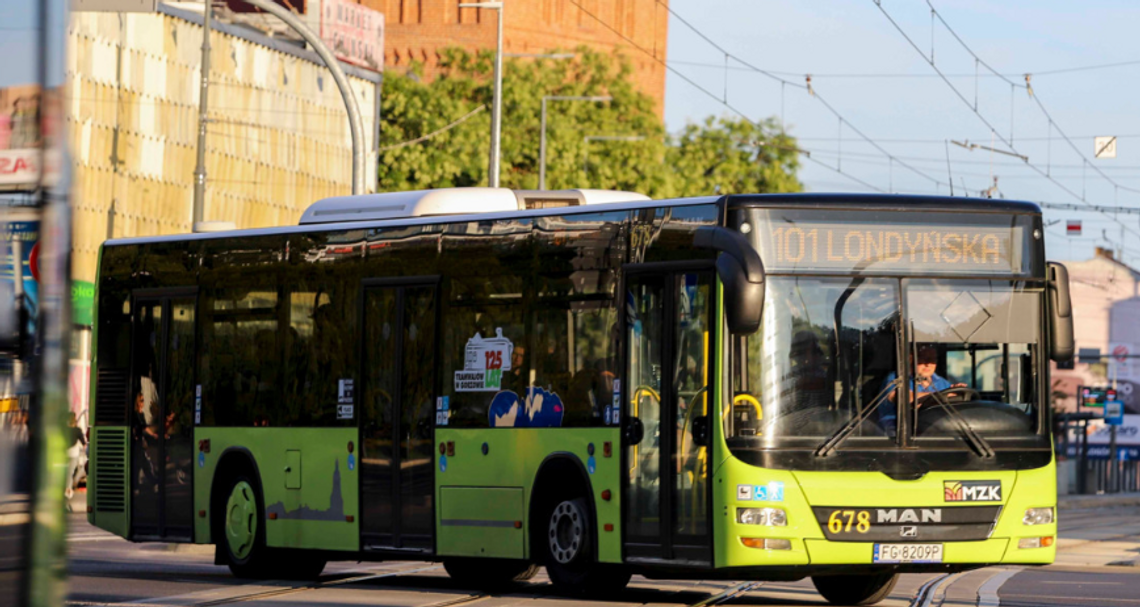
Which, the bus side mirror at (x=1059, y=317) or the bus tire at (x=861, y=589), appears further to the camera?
the bus tire at (x=861, y=589)

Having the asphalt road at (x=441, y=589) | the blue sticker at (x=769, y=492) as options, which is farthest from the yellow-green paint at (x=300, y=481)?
the blue sticker at (x=769, y=492)

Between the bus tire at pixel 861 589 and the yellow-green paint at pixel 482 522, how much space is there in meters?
2.07

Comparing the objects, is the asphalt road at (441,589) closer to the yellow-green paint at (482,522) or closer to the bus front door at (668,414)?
the yellow-green paint at (482,522)

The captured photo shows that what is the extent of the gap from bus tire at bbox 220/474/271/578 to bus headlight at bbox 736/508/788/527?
4.98 m

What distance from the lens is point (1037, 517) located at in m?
12.0

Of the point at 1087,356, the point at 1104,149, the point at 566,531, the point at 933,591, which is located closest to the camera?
the point at 566,531

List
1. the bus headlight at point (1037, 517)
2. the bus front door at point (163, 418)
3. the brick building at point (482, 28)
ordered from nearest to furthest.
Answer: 1. the bus headlight at point (1037, 517)
2. the bus front door at point (163, 418)
3. the brick building at point (482, 28)

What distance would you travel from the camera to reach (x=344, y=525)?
47.2 ft

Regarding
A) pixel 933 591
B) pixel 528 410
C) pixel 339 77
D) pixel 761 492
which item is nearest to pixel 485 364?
pixel 528 410

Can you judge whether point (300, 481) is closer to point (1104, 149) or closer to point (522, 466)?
point (522, 466)

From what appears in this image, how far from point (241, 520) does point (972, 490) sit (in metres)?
6.09

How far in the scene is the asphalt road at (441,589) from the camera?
12867mm

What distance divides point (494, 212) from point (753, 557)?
3.45m

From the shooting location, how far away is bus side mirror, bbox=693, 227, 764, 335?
Answer: 1102cm
